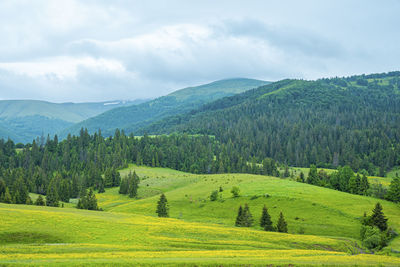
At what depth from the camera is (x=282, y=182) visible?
122 m

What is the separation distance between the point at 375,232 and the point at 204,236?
126ft

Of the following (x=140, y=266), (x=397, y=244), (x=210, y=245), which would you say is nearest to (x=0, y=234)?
(x=140, y=266)

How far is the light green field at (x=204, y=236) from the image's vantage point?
132ft

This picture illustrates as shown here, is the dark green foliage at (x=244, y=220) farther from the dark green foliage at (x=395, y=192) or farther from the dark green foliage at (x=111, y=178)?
Answer: the dark green foliage at (x=111, y=178)

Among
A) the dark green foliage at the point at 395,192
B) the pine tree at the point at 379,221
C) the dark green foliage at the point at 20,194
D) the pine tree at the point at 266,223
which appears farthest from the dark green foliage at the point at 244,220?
the dark green foliage at the point at 20,194

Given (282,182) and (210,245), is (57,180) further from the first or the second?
(210,245)

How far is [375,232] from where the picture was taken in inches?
2670

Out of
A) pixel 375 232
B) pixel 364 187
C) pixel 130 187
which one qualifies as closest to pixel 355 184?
pixel 364 187

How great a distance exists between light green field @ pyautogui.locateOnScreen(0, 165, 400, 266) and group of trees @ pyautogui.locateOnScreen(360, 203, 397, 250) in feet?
6.78

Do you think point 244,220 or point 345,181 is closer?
point 244,220

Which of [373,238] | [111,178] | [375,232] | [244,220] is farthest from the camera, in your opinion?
[111,178]

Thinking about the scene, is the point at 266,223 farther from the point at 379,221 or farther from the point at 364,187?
the point at 364,187

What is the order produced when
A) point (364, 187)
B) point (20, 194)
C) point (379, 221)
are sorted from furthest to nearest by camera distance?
point (20, 194) → point (364, 187) → point (379, 221)

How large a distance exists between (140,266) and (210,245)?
19.2 meters
